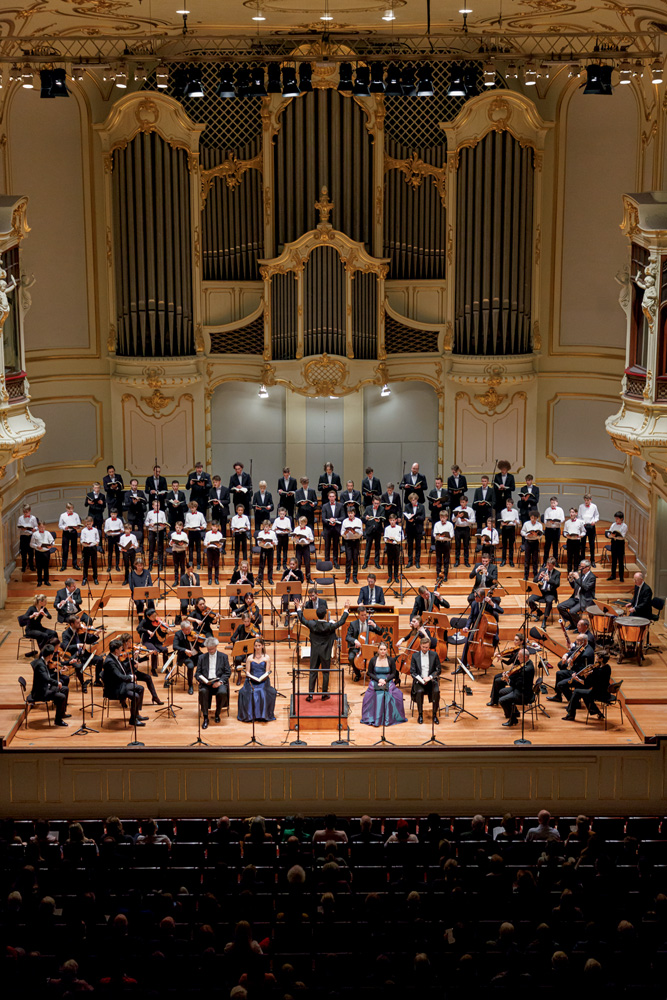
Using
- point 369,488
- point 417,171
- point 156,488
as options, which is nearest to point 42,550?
point 156,488

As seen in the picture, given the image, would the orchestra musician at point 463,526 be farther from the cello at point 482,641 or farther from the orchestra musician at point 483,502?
the cello at point 482,641

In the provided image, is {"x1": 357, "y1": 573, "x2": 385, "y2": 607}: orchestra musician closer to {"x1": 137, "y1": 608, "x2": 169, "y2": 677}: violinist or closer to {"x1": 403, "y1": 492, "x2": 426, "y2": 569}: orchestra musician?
{"x1": 403, "y1": 492, "x2": 426, "y2": 569}: orchestra musician

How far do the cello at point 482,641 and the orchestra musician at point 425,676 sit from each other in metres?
0.86

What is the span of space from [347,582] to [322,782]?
467 cm

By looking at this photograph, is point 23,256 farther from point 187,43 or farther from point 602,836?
point 602,836

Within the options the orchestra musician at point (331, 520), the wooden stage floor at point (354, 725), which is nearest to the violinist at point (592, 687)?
the wooden stage floor at point (354, 725)

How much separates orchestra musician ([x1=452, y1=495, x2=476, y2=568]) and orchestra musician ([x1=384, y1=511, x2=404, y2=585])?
0.83 meters

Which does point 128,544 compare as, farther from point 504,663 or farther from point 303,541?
point 504,663

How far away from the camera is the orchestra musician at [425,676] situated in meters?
13.6

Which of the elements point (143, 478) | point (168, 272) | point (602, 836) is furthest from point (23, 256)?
point (602, 836)

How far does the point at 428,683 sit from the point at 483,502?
183 inches

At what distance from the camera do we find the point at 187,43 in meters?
18.1

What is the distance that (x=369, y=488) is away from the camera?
58.9ft

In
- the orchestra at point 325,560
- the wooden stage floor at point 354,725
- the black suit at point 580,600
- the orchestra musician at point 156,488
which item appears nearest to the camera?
the wooden stage floor at point 354,725
